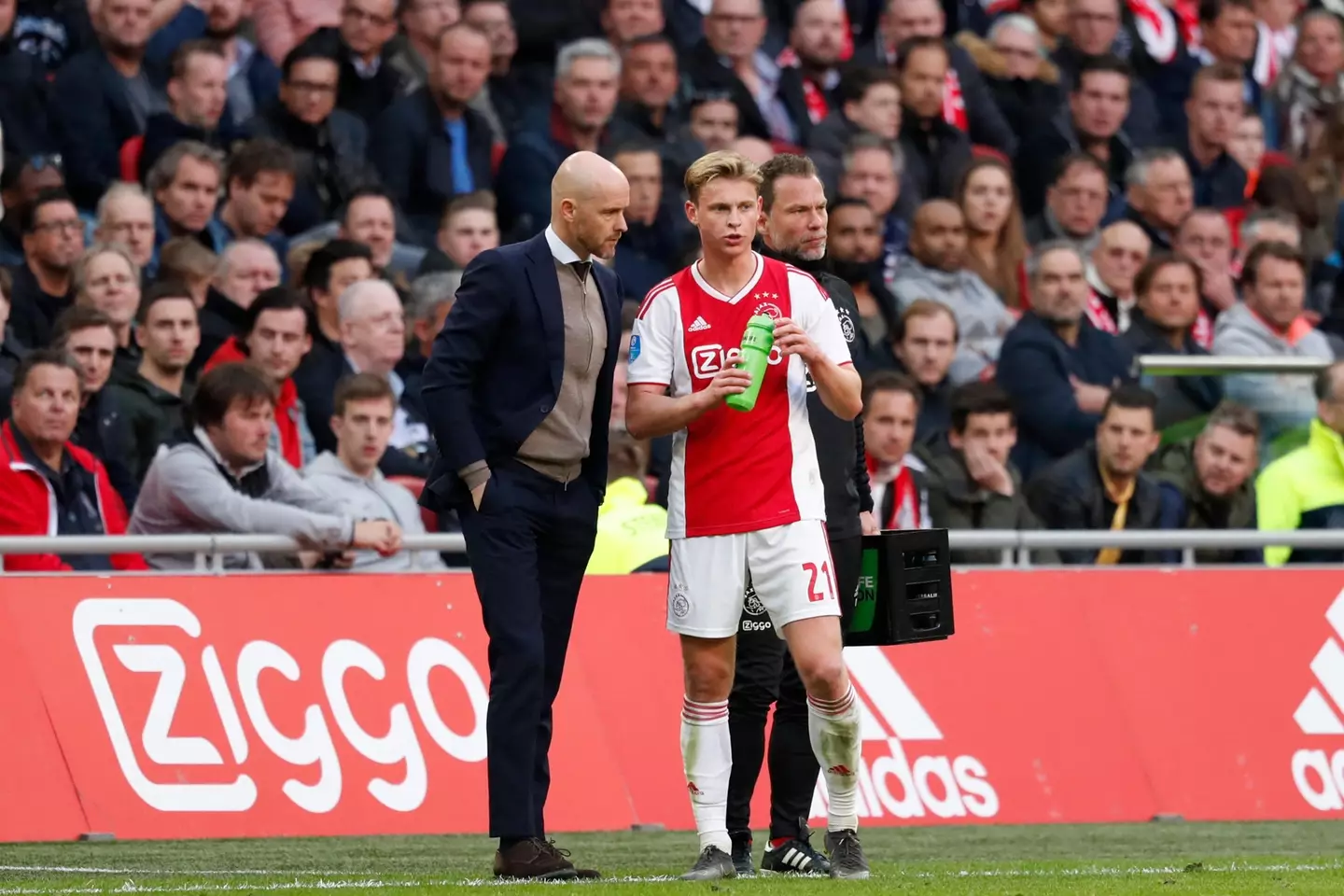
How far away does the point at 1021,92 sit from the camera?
58.9 ft

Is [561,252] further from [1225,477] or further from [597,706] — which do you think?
[1225,477]

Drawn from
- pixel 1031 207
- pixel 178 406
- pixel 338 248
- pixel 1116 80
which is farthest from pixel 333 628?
pixel 1116 80

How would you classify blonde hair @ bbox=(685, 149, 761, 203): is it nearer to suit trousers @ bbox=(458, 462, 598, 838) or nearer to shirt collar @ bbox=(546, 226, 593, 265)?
shirt collar @ bbox=(546, 226, 593, 265)

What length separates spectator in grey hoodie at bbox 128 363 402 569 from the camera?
10328 millimetres

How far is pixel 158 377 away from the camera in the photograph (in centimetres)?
1223

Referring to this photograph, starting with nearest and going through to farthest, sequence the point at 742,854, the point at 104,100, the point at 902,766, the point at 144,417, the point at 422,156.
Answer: the point at 742,854, the point at 902,766, the point at 144,417, the point at 104,100, the point at 422,156

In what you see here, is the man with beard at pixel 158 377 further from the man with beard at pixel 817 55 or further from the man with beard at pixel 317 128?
the man with beard at pixel 817 55

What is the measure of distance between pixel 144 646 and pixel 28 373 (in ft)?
6.05

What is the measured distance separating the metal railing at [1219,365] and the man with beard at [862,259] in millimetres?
1563

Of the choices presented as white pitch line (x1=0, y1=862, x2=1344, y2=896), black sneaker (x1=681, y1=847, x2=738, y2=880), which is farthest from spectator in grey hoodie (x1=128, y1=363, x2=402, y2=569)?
black sneaker (x1=681, y1=847, x2=738, y2=880)

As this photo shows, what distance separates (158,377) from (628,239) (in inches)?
151

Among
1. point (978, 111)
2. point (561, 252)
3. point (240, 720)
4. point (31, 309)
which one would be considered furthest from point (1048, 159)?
point (561, 252)

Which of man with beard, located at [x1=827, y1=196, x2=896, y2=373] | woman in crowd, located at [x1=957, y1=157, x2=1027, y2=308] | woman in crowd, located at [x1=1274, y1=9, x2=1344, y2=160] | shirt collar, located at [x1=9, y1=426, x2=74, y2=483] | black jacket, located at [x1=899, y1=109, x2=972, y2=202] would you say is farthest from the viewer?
woman in crowd, located at [x1=1274, y1=9, x2=1344, y2=160]

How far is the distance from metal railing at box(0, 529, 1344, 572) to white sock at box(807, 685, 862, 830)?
2.66 meters
